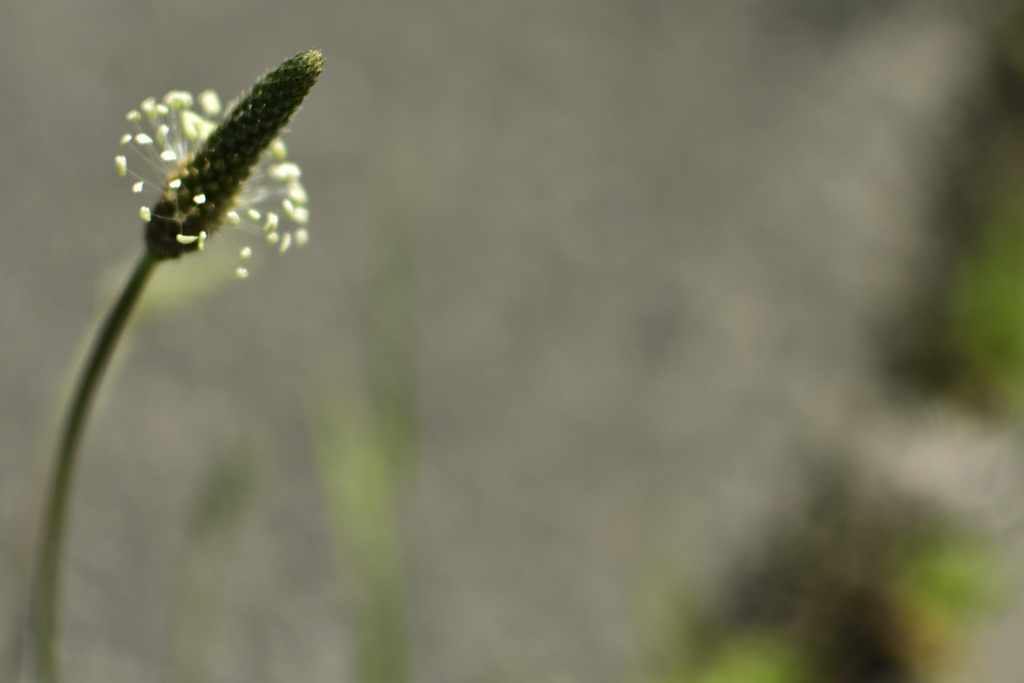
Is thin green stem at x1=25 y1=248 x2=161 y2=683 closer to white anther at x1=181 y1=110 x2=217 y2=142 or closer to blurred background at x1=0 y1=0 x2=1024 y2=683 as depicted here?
white anther at x1=181 y1=110 x2=217 y2=142

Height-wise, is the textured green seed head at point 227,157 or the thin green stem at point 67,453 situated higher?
the textured green seed head at point 227,157

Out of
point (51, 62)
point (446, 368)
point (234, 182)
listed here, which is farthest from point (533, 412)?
point (234, 182)

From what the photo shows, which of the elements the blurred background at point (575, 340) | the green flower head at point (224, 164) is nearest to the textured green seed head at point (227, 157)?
the green flower head at point (224, 164)

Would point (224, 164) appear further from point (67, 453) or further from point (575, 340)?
point (575, 340)

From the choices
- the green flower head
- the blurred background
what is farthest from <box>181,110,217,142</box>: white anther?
the blurred background

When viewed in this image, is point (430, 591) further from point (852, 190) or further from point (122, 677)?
point (852, 190)

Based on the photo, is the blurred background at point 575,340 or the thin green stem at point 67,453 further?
the blurred background at point 575,340

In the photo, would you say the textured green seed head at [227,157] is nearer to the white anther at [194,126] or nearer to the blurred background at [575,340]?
the white anther at [194,126]

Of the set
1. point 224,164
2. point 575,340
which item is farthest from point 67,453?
point 575,340
